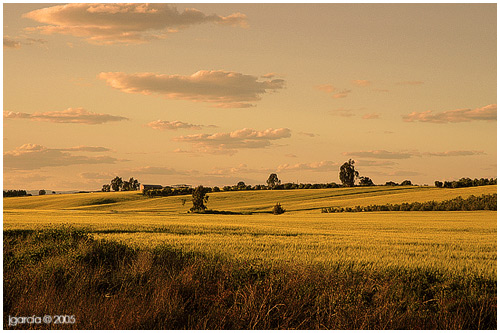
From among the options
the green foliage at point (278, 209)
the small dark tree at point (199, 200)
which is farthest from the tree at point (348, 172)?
the green foliage at point (278, 209)

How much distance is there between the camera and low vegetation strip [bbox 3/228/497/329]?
7.05 metres

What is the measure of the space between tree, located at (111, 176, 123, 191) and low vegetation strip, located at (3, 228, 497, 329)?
3.47 metres

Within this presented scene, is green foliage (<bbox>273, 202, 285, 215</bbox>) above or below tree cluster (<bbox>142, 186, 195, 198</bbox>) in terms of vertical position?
below

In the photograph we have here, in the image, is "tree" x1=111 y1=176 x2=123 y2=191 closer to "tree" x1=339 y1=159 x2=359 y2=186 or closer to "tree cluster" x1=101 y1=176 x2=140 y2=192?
"tree cluster" x1=101 y1=176 x2=140 y2=192

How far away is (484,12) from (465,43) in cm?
62

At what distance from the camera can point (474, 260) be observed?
36.2ft

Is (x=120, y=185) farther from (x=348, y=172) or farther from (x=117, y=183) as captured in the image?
(x=348, y=172)

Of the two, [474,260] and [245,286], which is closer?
[245,286]

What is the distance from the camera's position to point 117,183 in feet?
41.3

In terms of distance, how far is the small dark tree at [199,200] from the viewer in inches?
1217

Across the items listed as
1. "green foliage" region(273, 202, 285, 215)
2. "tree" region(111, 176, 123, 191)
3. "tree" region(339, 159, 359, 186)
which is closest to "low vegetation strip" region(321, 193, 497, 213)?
"tree" region(339, 159, 359, 186)

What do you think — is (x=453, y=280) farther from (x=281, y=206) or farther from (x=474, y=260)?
(x=281, y=206)

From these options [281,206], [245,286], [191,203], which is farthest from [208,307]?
[281,206]

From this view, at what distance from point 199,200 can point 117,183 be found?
20.8 m
